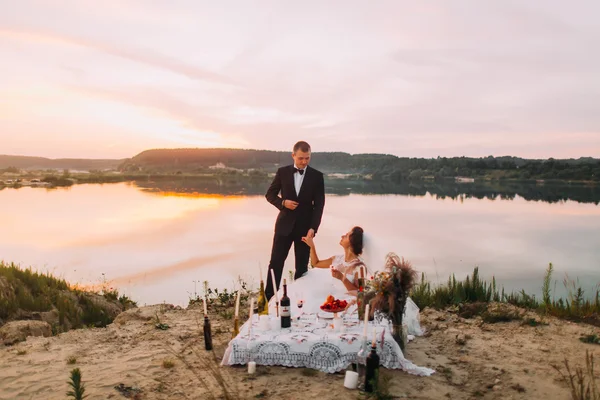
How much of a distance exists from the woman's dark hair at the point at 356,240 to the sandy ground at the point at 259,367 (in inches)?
50.9

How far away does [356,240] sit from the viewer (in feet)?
16.2

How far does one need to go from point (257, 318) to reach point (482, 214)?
2277 cm

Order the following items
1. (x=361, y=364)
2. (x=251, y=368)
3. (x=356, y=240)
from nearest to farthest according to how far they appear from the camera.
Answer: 1. (x=361, y=364)
2. (x=251, y=368)
3. (x=356, y=240)

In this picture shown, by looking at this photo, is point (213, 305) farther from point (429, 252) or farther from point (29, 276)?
point (429, 252)

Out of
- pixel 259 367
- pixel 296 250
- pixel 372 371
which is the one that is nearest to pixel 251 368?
pixel 259 367

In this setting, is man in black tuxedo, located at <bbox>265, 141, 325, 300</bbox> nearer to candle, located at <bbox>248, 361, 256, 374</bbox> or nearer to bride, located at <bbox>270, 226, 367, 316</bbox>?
bride, located at <bbox>270, 226, 367, 316</bbox>

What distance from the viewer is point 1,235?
1650 centimetres

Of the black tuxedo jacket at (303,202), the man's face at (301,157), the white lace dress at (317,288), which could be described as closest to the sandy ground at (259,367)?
the white lace dress at (317,288)

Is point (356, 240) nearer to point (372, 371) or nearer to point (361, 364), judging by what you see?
point (361, 364)

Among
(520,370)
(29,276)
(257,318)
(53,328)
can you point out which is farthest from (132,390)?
(29,276)

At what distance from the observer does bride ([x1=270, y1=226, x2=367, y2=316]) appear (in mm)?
4969

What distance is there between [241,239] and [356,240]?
12.3 meters

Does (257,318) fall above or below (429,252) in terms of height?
above

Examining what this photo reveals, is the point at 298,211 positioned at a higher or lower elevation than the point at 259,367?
higher
